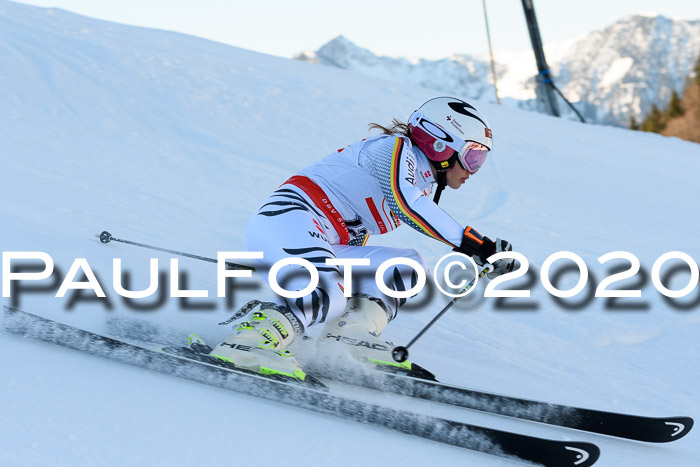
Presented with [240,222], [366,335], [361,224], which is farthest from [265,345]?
[240,222]

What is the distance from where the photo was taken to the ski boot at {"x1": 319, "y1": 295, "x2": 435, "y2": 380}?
288cm

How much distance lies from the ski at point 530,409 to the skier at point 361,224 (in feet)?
0.34

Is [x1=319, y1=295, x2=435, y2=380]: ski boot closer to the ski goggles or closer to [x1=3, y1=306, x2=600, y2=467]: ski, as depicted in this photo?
[x1=3, y1=306, x2=600, y2=467]: ski

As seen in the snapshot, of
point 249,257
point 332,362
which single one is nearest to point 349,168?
point 249,257

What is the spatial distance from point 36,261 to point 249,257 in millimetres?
1323

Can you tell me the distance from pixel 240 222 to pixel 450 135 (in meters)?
2.74

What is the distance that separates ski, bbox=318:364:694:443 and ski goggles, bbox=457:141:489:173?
91cm

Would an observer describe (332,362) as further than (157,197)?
No

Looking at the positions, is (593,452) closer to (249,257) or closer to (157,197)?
(249,257)

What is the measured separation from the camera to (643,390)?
3.37 metres

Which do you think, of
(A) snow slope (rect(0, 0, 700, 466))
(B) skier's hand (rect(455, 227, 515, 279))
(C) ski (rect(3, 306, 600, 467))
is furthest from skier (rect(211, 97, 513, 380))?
(A) snow slope (rect(0, 0, 700, 466))

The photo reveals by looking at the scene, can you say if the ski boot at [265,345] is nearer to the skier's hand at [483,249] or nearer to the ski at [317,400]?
the ski at [317,400]

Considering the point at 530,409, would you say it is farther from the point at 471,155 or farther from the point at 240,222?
the point at 240,222

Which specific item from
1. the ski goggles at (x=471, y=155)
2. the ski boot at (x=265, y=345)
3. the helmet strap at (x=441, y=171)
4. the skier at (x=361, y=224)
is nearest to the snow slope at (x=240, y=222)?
the ski boot at (x=265, y=345)
